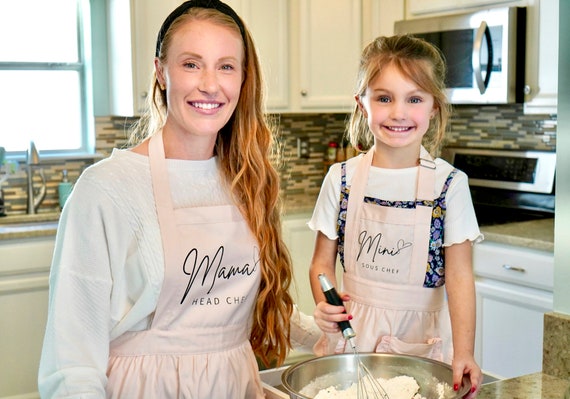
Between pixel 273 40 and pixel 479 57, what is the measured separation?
1.09m

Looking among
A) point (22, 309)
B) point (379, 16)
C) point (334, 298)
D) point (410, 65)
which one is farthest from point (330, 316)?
point (379, 16)

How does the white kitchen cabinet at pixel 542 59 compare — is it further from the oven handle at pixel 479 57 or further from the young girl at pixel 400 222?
the young girl at pixel 400 222

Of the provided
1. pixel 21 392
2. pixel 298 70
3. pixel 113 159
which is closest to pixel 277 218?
pixel 113 159

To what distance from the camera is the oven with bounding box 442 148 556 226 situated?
146 inches

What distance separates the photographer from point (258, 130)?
1.79 m

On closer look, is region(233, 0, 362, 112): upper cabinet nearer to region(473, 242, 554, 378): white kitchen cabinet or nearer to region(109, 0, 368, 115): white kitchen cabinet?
region(109, 0, 368, 115): white kitchen cabinet

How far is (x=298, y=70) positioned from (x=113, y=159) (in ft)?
8.79

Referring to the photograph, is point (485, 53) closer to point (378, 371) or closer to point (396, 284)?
point (396, 284)

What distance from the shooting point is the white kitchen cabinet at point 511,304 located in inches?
127

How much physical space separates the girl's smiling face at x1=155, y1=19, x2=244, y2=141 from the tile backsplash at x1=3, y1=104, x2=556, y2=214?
2137 mm

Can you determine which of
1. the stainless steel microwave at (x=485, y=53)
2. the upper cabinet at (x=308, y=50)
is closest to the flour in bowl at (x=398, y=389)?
the stainless steel microwave at (x=485, y=53)

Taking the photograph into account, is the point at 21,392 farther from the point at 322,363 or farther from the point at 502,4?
the point at 502,4

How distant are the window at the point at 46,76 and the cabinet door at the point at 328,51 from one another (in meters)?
1.08

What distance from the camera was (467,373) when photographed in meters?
1.45
